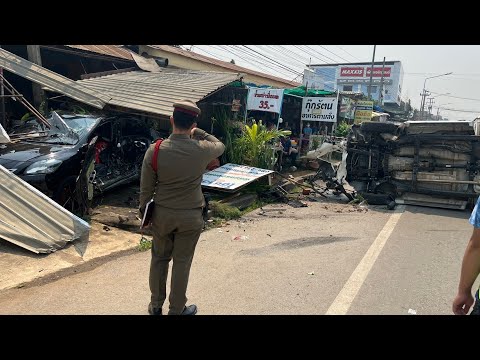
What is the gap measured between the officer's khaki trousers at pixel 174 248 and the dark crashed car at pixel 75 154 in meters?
3.59

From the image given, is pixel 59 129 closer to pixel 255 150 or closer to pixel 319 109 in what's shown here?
pixel 255 150

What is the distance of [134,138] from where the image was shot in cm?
927

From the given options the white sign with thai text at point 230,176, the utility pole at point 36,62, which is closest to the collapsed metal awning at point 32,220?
the white sign with thai text at point 230,176

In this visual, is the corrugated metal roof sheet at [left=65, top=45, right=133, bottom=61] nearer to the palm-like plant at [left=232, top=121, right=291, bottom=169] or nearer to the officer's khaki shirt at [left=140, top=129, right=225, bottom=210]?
the palm-like plant at [left=232, top=121, right=291, bottom=169]

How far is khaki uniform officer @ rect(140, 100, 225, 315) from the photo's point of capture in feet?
10.7

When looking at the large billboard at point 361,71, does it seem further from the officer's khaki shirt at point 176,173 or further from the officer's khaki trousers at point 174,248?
the officer's khaki trousers at point 174,248

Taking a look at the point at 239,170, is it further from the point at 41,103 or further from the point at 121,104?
the point at 41,103

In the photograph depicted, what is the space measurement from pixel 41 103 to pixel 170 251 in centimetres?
1023

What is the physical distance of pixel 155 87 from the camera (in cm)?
1178

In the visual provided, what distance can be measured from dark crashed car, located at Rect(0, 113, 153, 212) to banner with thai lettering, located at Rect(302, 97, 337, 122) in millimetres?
8008

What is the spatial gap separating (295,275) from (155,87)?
8.67 metres

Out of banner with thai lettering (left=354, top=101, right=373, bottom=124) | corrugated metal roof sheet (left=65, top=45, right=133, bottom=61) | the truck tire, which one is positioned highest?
corrugated metal roof sheet (left=65, top=45, right=133, bottom=61)

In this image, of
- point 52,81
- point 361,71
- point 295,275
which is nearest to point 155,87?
point 52,81

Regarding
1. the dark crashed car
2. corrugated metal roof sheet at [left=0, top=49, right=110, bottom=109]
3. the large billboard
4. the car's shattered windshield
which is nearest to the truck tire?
the dark crashed car
